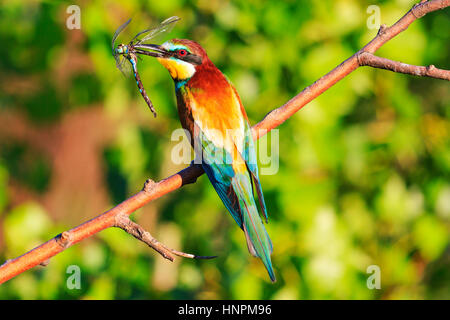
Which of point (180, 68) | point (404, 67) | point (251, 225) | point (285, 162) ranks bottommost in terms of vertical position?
point (251, 225)

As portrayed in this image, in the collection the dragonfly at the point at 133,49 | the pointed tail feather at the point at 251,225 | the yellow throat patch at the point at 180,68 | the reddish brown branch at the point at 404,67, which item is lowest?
the pointed tail feather at the point at 251,225

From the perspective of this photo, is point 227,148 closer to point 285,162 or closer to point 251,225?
point 251,225

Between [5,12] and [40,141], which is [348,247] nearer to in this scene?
[5,12]

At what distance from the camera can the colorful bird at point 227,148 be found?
1924 millimetres

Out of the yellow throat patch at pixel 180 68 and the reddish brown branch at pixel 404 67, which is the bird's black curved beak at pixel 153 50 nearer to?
the yellow throat patch at pixel 180 68

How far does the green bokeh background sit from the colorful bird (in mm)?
536

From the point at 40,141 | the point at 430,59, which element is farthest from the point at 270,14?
the point at 40,141

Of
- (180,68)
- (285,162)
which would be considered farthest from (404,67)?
(285,162)

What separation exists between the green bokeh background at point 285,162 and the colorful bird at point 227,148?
0.54m

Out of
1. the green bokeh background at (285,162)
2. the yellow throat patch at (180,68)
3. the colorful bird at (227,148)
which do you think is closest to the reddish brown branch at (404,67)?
the colorful bird at (227,148)

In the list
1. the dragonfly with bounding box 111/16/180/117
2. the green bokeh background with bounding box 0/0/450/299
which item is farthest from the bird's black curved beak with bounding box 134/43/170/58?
the green bokeh background with bounding box 0/0/450/299

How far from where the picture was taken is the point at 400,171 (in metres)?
3.06

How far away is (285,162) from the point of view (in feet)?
8.58

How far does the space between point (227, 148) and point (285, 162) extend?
681 millimetres
